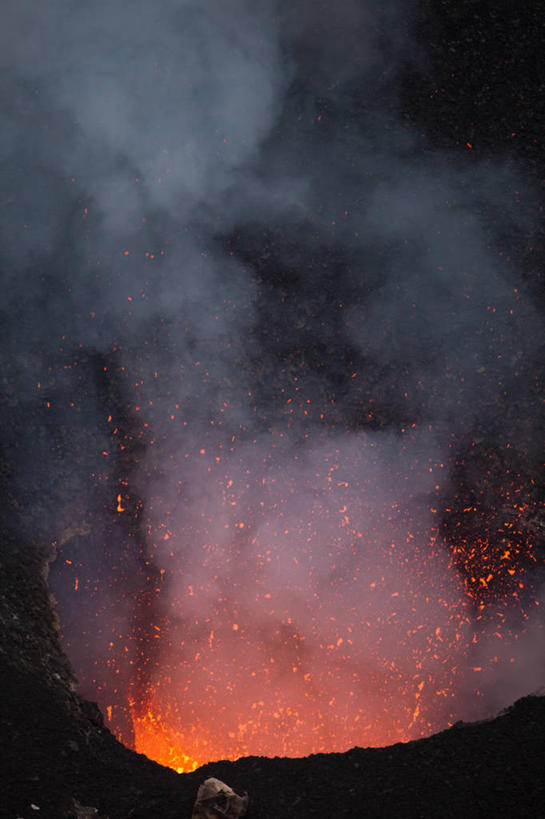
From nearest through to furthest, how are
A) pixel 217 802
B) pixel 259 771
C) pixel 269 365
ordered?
1. pixel 217 802
2. pixel 259 771
3. pixel 269 365

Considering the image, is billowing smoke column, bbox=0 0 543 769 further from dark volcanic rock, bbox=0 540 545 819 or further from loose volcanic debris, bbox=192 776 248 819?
loose volcanic debris, bbox=192 776 248 819

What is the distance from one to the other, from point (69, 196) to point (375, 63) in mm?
3922

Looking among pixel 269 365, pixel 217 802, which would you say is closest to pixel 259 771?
pixel 217 802

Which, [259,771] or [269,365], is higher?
[269,365]

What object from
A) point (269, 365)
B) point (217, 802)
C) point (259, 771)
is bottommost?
point (217, 802)

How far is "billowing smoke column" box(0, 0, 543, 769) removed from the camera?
27.2ft

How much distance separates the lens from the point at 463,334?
8.95m

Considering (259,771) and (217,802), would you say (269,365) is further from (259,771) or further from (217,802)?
(217,802)


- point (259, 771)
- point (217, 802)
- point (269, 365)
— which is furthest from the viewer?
point (269, 365)

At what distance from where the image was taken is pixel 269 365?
9.04m

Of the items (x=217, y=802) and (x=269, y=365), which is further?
(x=269, y=365)

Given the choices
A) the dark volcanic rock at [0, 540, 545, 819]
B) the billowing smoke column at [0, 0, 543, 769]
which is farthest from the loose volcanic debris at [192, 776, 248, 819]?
the billowing smoke column at [0, 0, 543, 769]

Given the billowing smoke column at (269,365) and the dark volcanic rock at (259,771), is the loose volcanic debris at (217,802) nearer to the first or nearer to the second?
the dark volcanic rock at (259,771)

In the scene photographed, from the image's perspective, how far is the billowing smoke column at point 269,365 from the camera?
27.2 ft
